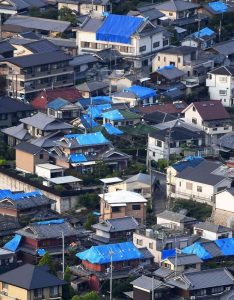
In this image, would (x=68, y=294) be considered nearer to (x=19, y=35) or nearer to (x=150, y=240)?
(x=150, y=240)

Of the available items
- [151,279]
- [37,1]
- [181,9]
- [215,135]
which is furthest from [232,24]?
[151,279]

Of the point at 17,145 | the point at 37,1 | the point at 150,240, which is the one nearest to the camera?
the point at 150,240

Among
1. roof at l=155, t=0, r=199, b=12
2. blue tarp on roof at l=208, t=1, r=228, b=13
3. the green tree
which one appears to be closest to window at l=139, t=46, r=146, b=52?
the green tree

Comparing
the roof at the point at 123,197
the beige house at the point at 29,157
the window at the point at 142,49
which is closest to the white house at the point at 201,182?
the roof at the point at 123,197

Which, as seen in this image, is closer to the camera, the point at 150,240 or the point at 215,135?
the point at 150,240

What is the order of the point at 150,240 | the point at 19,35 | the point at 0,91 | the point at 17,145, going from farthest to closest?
the point at 19,35 → the point at 0,91 → the point at 17,145 → the point at 150,240

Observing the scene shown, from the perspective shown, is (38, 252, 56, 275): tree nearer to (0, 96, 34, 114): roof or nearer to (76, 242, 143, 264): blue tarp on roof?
(76, 242, 143, 264): blue tarp on roof
